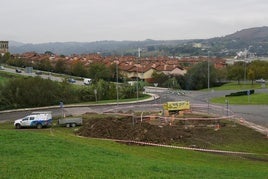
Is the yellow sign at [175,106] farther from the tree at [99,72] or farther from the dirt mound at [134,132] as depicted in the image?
the tree at [99,72]

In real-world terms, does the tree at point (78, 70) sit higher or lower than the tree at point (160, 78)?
higher

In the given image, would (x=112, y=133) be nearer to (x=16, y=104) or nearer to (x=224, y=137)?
(x=224, y=137)

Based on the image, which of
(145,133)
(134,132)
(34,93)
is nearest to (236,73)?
(34,93)

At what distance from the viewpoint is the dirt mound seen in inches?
1106

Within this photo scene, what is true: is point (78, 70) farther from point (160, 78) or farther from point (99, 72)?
point (160, 78)

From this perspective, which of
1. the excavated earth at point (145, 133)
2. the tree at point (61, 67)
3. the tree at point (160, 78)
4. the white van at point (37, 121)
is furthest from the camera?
the tree at point (61, 67)

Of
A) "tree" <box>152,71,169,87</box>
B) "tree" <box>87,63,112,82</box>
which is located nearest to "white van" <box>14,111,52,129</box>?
"tree" <box>87,63,112,82</box>

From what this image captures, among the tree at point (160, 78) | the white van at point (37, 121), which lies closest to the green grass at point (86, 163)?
the white van at point (37, 121)

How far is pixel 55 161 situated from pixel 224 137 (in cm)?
1798

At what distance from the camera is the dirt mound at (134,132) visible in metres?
28.1

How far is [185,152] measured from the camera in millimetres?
23391

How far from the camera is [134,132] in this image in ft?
96.7

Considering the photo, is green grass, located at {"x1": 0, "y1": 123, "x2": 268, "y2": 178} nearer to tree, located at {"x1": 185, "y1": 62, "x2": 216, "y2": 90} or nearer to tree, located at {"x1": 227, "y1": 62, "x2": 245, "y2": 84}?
tree, located at {"x1": 185, "y1": 62, "x2": 216, "y2": 90}

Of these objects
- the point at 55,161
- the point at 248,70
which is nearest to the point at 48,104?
the point at 55,161
